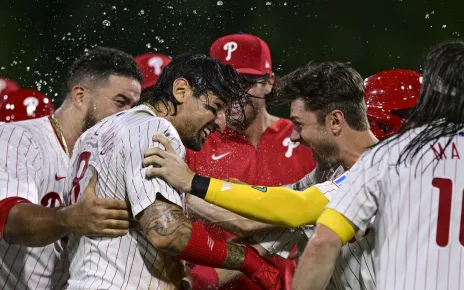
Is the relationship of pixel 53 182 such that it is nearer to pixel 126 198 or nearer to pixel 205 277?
Answer: pixel 126 198

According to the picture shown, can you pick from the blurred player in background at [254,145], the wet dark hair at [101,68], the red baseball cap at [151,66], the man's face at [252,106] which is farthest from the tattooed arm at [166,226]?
the red baseball cap at [151,66]

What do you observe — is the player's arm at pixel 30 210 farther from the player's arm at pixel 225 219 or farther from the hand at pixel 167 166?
the player's arm at pixel 225 219

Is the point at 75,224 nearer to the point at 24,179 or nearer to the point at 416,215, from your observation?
the point at 24,179

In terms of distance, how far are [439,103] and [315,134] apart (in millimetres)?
1208

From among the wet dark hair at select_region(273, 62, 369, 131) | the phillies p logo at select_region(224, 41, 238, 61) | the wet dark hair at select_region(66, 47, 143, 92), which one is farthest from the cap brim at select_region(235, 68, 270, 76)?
the wet dark hair at select_region(273, 62, 369, 131)

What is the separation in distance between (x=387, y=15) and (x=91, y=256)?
7.92 meters

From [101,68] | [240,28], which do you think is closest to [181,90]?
[101,68]

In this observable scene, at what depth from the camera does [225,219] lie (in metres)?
4.12

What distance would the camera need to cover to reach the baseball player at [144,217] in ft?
10.8

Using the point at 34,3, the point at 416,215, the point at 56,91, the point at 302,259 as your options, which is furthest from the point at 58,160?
the point at 34,3

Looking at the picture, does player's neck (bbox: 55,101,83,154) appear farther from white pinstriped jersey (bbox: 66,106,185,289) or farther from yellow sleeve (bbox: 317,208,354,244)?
yellow sleeve (bbox: 317,208,354,244)

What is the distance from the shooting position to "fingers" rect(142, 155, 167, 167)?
332 cm

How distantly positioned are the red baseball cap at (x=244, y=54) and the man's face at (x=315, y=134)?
1.81m

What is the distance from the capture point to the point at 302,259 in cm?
301
